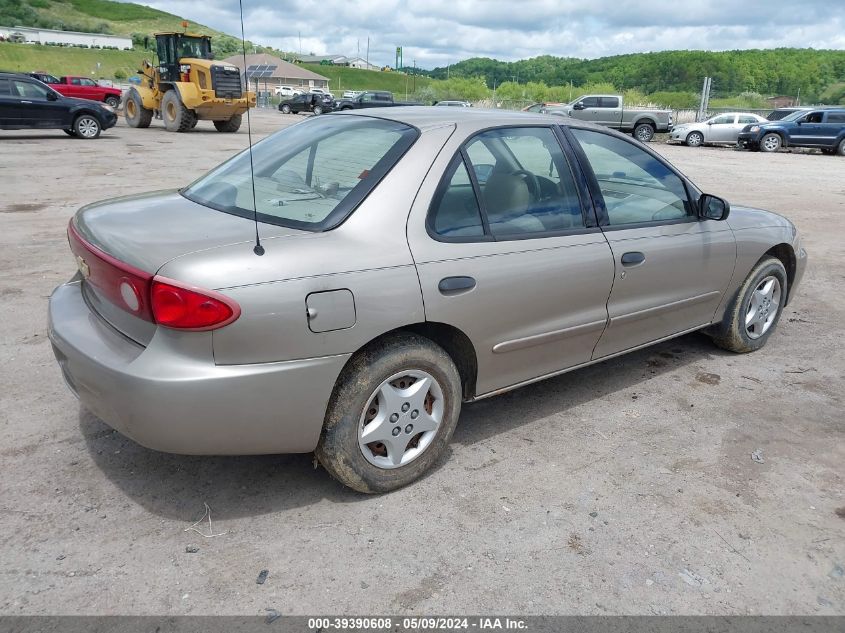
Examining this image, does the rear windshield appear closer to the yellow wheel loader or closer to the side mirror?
the side mirror

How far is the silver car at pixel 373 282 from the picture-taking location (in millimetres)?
2488

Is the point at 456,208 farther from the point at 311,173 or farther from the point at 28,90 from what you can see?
the point at 28,90

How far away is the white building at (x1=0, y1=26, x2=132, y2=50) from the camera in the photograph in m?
121

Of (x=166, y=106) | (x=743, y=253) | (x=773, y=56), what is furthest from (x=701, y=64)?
(x=743, y=253)

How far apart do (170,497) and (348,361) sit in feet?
3.30

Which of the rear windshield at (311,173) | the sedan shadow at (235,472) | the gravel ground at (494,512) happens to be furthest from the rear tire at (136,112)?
Answer: the sedan shadow at (235,472)

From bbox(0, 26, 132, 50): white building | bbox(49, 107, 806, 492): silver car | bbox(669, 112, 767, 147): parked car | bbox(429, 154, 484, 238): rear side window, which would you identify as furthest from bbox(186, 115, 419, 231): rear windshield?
bbox(0, 26, 132, 50): white building

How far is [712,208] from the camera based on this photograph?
4156 millimetres

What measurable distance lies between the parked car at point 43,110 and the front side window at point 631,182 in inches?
744

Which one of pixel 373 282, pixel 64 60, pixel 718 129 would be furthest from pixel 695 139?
pixel 64 60

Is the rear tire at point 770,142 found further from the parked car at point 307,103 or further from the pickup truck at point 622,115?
the parked car at point 307,103

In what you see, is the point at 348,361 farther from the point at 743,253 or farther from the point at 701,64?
the point at 701,64

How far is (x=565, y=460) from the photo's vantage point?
338 cm

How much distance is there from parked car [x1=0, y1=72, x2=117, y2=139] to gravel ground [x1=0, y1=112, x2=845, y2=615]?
16997 millimetres
